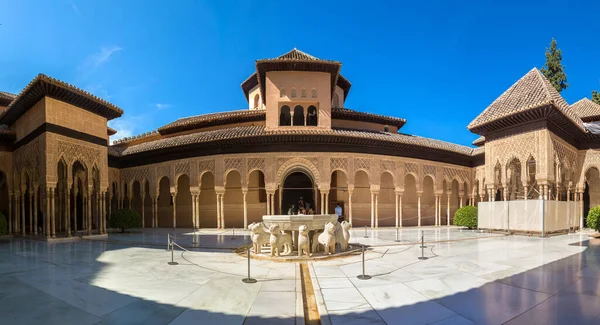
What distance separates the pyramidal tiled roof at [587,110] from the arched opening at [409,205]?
37.4ft

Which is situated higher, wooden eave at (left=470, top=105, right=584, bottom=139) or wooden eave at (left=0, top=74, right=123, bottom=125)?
wooden eave at (left=0, top=74, right=123, bottom=125)

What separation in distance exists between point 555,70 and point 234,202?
30899mm

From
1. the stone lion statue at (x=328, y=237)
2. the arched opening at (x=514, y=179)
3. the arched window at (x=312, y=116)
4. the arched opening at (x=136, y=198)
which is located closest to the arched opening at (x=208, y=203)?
the arched opening at (x=136, y=198)

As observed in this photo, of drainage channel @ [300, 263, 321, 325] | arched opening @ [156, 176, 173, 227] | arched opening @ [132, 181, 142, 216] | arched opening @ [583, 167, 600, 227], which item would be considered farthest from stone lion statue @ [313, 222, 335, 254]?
arched opening @ [583, 167, 600, 227]

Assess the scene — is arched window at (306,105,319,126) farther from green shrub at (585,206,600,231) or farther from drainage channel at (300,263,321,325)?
drainage channel at (300,263,321,325)

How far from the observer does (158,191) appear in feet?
69.2

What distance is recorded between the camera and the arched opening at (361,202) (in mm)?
20953

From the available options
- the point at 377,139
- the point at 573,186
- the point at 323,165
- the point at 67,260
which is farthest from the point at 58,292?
the point at 573,186

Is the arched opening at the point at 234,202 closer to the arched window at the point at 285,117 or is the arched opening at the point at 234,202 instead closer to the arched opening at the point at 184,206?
the arched opening at the point at 184,206

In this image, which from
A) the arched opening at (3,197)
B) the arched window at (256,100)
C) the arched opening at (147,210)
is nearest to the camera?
the arched opening at (3,197)

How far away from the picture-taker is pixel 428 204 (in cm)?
2317

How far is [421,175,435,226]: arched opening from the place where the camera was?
22.7 metres

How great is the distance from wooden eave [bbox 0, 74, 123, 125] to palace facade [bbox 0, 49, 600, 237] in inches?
2.1

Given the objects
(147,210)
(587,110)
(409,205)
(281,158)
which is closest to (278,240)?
(281,158)
